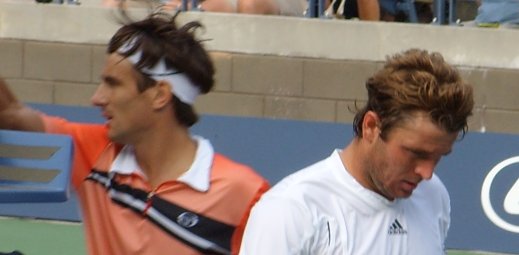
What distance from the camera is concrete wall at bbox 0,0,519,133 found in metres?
8.82

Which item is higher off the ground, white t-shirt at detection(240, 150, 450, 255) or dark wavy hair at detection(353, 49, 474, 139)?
dark wavy hair at detection(353, 49, 474, 139)

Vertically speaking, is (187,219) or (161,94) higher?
(161,94)

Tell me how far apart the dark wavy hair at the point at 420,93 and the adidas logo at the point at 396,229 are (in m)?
0.25

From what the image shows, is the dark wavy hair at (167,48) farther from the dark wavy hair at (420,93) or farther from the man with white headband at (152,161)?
the dark wavy hair at (420,93)

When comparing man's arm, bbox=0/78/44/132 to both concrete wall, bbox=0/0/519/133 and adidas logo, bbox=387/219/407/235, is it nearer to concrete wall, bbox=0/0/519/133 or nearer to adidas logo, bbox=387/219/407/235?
adidas logo, bbox=387/219/407/235

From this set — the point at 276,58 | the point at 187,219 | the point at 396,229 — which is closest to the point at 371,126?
the point at 396,229

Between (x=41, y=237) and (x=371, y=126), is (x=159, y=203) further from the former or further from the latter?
(x=41, y=237)

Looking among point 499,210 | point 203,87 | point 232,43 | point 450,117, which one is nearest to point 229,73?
point 232,43

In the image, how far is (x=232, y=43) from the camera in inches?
362

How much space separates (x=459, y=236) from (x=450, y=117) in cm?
523

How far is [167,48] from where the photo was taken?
12.1 feet

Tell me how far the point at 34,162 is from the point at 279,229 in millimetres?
744

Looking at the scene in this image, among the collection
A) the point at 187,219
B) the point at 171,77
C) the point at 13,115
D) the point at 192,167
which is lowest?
the point at 187,219

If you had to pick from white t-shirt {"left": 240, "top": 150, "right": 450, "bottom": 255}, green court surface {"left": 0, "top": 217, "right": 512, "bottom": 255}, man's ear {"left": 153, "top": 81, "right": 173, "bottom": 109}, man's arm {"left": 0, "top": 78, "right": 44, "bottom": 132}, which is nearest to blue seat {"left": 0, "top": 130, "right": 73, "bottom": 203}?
man's arm {"left": 0, "top": 78, "right": 44, "bottom": 132}
